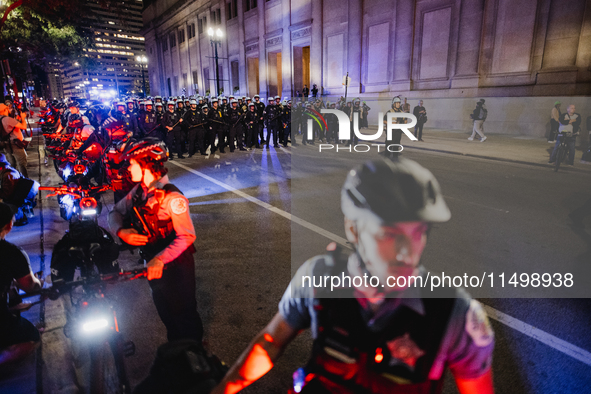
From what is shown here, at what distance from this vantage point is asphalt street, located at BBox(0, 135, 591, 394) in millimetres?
3203

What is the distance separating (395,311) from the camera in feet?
4.15

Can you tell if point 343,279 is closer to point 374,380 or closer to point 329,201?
point 374,380

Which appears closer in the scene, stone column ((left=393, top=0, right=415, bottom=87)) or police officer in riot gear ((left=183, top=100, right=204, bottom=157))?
police officer in riot gear ((left=183, top=100, right=204, bottom=157))

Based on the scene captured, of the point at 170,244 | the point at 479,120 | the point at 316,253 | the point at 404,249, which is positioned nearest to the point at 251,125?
the point at 479,120

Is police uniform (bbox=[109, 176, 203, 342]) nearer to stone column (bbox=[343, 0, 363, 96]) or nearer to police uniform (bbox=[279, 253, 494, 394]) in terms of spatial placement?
police uniform (bbox=[279, 253, 494, 394])

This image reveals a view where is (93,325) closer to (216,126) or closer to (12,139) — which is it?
(12,139)

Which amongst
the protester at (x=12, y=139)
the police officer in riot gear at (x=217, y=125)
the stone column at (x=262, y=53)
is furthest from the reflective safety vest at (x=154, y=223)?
the stone column at (x=262, y=53)

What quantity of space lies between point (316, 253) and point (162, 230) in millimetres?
2998

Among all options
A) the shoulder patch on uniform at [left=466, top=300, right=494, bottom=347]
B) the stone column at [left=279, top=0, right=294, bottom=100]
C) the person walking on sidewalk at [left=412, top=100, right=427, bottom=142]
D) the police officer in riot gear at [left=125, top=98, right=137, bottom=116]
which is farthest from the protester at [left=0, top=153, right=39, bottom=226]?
the stone column at [left=279, top=0, right=294, bottom=100]

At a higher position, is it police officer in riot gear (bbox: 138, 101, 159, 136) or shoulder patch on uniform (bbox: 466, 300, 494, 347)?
police officer in riot gear (bbox: 138, 101, 159, 136)

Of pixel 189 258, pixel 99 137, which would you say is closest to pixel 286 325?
pixel 189 258

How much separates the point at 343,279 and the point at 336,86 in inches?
1197

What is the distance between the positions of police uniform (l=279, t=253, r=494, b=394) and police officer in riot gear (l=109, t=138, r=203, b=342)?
1.65 m

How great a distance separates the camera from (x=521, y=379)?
294 centimetres
